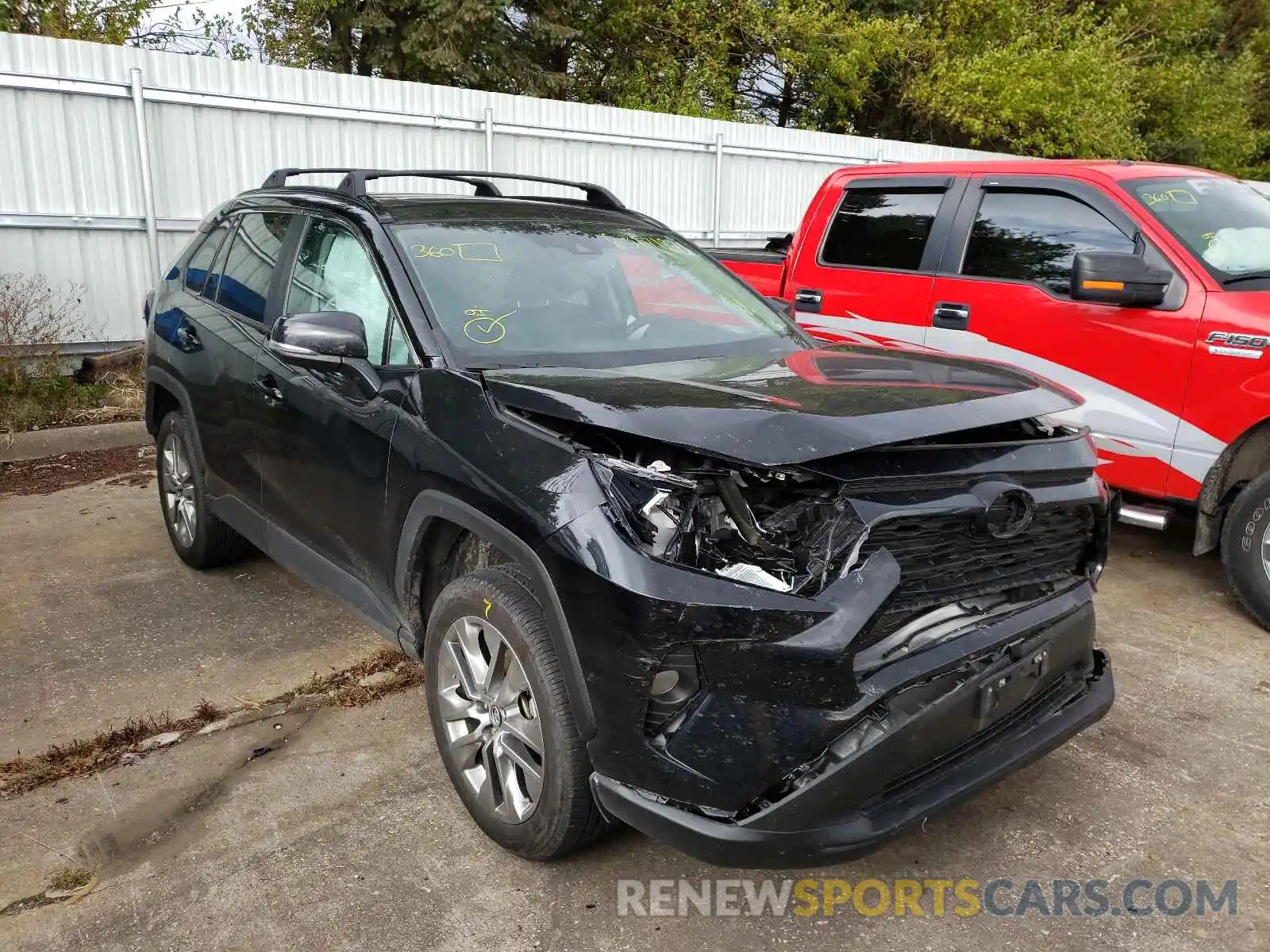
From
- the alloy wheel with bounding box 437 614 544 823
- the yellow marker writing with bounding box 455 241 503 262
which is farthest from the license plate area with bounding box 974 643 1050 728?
the yellow marker writing with bounding box 455 241 503 262

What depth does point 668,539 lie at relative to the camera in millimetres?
2248

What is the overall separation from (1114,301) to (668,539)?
324 cm

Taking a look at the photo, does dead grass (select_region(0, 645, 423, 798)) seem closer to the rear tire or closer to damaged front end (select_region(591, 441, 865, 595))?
the rear tire

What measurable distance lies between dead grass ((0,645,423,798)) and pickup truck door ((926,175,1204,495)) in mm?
3332

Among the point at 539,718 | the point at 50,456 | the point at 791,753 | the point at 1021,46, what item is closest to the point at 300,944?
the point at 539,718

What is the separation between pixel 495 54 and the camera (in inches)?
689

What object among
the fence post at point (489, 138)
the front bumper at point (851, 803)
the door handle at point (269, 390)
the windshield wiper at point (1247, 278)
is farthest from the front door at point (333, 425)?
the fence post at point (489, 138)

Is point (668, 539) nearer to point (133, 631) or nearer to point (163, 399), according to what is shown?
point (133, 631)

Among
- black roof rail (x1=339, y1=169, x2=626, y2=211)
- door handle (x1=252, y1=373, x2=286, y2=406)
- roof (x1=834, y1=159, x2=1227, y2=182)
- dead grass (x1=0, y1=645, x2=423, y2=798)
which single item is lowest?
dead grass (x1=0, y1=645, x2=423, y2=798)

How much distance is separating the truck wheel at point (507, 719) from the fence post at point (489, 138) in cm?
792

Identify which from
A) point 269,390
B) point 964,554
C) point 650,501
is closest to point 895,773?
point 964,554

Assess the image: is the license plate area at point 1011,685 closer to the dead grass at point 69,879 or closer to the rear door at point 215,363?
the dead grass at point 69,879

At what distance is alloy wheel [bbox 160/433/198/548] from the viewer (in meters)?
4.61

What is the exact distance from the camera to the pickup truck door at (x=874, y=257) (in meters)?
5.47
